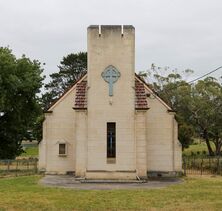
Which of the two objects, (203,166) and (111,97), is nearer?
(111,97)

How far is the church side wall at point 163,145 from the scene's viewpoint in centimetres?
3044

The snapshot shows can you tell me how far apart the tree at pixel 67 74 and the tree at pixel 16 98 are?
3557 cm

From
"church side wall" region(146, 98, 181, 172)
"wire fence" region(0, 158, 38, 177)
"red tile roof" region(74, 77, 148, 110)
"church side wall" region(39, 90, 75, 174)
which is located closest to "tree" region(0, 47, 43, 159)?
"wire fence" region(0, 158, 38, 177)

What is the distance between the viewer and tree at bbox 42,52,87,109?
81825mm

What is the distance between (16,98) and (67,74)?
139 feet

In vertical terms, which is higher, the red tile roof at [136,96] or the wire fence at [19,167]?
the red tile roof at [136,96]

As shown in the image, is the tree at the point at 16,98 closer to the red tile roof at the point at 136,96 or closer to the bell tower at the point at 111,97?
the red tile roof at the point at 136,96

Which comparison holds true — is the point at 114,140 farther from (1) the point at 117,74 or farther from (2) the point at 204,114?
(2) the point at 204,114

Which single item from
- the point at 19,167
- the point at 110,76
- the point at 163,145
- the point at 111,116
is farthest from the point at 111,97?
the point at 19,167

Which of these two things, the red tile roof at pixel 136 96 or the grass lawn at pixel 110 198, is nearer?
the grass lawn at pixel 110 198

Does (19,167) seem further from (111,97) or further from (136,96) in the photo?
(136,96)

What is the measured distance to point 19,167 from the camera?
38062mm

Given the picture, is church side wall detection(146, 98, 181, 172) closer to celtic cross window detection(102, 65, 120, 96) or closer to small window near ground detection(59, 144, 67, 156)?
celtic cross window detection(102, 65, 120, 96)

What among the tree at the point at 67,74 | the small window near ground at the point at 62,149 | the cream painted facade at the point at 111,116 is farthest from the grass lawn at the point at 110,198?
the tree at the point at 67,74
